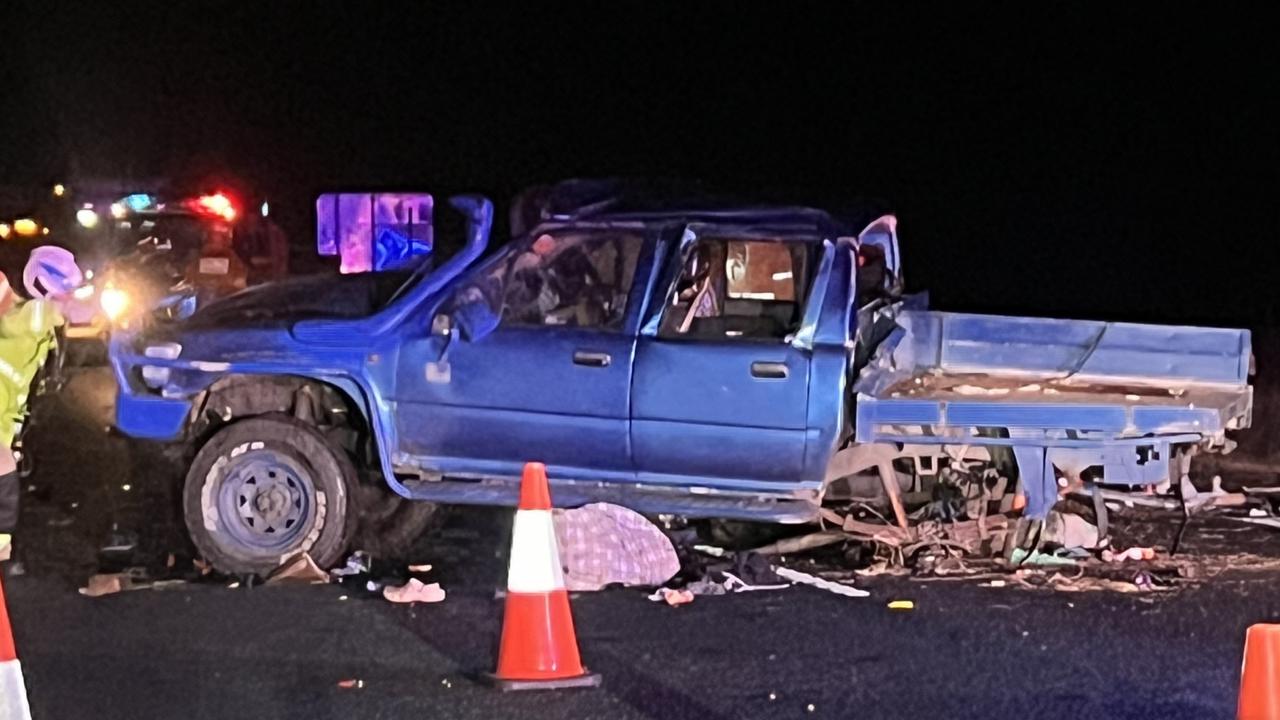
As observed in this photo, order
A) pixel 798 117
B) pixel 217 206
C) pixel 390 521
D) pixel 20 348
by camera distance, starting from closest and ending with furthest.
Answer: pixel 20 348, pixel 390 521, pixel 217 206, pixel 798 117

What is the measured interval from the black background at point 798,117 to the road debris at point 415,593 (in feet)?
13.2

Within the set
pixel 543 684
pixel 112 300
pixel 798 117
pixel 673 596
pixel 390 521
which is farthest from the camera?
pixel 798 117

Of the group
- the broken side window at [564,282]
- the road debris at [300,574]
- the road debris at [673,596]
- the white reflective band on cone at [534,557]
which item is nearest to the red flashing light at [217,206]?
the broken side window at [564,282]

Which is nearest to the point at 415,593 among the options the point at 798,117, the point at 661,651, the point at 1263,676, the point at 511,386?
the point at 511,386

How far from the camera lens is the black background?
2075 cm

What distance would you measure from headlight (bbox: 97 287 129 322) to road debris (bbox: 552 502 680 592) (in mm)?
8381

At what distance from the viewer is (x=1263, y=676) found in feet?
14.8

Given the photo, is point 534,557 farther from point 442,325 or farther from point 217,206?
point 217,206

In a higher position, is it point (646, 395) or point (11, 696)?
point (646, 395)

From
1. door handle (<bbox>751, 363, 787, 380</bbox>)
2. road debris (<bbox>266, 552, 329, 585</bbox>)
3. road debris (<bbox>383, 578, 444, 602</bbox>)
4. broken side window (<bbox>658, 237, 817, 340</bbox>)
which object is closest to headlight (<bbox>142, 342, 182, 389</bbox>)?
road debris (<bbox>266, 552, 329, 585</bbox>)

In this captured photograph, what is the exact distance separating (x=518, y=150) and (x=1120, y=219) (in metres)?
15.5

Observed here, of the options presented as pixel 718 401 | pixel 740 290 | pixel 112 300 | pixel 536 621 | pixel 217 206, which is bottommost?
pixel 536 621

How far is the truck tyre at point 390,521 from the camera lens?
9492 millimetres

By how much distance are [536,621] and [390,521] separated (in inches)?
129
